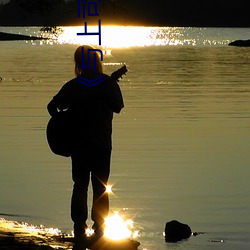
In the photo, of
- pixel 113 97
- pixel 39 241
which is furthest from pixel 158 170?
pixel 113 97

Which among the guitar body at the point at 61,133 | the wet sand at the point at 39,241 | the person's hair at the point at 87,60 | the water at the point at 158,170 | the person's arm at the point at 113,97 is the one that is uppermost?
the water at the point at 158,170

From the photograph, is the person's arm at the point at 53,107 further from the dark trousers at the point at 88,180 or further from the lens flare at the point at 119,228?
the lens flare at the point at 119,228

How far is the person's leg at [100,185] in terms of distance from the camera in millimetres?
10547

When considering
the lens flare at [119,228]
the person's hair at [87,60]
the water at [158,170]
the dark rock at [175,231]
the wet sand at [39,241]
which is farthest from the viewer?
the water at [158,170]

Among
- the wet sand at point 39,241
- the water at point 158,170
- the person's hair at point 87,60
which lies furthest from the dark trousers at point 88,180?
the water at point 158,170

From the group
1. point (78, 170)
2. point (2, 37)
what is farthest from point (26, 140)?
point (2, 37)

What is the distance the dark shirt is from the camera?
34.3ft

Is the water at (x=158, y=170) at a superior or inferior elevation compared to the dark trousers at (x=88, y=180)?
superior

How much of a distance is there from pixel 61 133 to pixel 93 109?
16.2 inches

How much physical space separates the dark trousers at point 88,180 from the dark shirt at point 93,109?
0.10m

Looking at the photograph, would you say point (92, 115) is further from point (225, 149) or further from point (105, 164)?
point (225, 149)

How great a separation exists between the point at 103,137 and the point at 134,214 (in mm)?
5076

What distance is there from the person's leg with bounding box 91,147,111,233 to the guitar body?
1.09 ft

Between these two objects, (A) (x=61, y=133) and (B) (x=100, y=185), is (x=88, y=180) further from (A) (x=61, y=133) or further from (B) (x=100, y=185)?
(A) (x=61, y=133)
